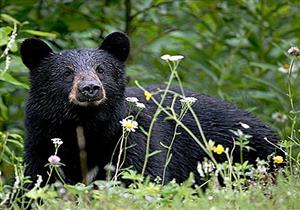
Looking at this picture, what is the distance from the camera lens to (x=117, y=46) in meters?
9.05

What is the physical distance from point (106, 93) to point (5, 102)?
3119mm

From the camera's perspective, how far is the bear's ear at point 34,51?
29.2ft

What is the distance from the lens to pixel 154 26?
12500 millimetres

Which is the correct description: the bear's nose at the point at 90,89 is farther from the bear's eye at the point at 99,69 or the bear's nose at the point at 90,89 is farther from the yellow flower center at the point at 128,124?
the yellow flower center at the point at 128,124

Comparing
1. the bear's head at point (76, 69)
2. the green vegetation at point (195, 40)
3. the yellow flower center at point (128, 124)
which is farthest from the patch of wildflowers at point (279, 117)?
the yellow flower center at point (128, 124)

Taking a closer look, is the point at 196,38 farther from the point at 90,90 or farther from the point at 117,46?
the point at 90,90

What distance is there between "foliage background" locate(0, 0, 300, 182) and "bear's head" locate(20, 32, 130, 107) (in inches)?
96.7

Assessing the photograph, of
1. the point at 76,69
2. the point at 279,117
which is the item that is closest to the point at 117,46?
the point at 76,69

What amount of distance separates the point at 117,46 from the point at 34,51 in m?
0.68

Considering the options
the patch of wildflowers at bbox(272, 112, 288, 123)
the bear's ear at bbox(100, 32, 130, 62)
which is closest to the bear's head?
the bear's ear at bbox(100, 32, 130, 62)

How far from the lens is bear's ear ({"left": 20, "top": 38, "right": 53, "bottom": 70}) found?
8.89m

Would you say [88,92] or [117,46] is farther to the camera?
[117,46]

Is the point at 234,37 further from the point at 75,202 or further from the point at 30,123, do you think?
the point at 75,202

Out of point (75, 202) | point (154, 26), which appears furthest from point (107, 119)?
point (154, 26)
